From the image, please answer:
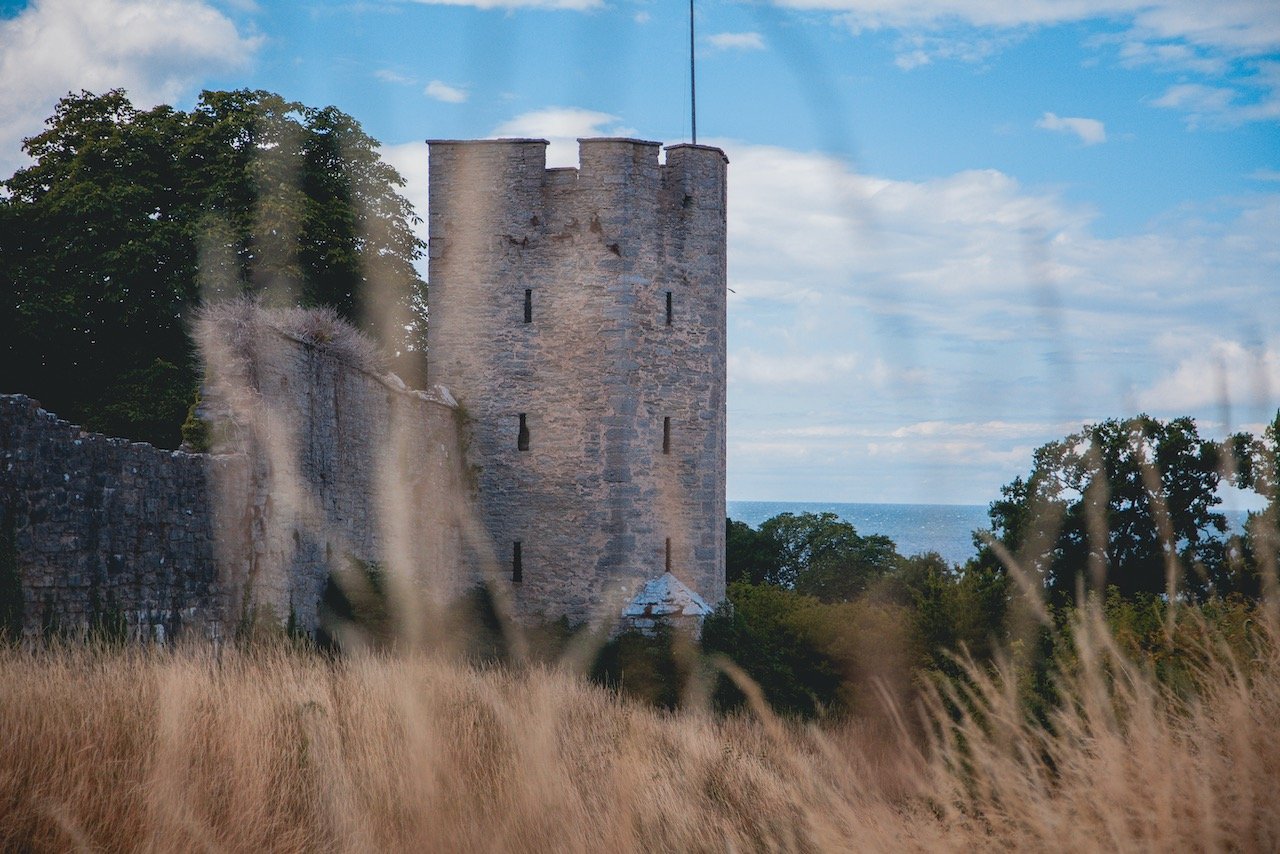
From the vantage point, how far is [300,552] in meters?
14.0

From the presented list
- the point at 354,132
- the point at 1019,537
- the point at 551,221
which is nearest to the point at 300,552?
the point at 551,221

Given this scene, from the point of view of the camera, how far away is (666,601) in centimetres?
1888

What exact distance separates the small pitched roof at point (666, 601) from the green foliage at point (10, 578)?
10.5m

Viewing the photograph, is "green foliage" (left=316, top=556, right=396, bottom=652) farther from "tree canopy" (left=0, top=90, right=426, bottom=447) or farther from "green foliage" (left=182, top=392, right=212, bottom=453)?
"tree canopy" (left=0, top=90, right=426, bottom=447)

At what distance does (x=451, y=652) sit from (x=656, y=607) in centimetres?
370

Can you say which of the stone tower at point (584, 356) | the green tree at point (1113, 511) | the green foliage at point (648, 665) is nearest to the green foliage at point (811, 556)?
the green tree at point (1113, 511)

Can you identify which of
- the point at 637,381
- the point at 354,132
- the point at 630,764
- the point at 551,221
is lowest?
the point at 630,764

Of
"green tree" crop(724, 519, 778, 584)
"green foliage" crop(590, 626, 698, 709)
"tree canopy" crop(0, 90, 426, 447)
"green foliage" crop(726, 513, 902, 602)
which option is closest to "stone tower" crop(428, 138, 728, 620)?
"green foliage" crop(590, 626, 698, 709)

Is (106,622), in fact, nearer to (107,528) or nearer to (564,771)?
(107,528)

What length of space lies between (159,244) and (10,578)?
14.1 m

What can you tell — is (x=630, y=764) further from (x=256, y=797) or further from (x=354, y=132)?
(x=354, y=132)

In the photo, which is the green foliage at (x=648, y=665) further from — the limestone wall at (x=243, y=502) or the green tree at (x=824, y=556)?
the green tree at (x=824, y=556)

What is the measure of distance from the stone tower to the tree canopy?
394 cm

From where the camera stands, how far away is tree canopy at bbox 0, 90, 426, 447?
71.6 ft
